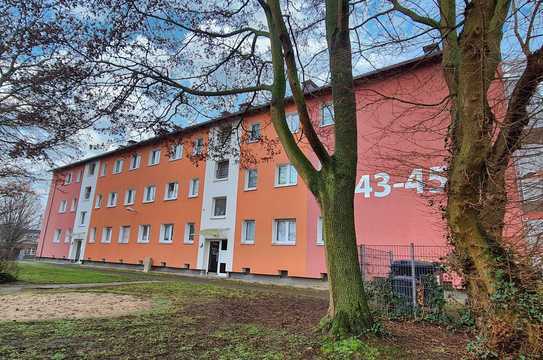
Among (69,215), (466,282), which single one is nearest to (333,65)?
(466,282)

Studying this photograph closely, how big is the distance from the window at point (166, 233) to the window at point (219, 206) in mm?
4558

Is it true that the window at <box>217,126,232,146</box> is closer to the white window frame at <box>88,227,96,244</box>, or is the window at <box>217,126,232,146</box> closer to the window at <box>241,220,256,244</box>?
Result: the window at <box>241,220,256,244</box>

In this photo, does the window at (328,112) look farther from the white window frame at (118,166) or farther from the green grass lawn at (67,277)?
the white window frame at (118,166)

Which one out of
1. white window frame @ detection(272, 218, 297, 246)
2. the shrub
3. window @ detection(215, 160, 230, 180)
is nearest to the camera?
the shrub

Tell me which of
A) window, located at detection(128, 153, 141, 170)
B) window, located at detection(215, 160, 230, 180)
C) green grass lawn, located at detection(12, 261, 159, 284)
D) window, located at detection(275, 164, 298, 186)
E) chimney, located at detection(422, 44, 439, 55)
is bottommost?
green grass lawn, located at detection(12, 261, 159, 284)

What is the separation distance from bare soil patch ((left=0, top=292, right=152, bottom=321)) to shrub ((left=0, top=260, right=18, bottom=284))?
14.2 ft

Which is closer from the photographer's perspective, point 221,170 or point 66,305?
point 66,305

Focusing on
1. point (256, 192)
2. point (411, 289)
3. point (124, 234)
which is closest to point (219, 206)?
point (256, 192)

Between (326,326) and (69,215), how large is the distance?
39.8 meters

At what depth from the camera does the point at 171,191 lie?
88.4 feet

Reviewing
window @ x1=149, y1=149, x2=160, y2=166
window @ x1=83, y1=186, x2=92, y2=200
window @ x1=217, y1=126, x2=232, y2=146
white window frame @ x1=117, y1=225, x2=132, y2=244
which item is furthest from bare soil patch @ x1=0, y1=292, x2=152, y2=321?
window @ x1=83, y1=186, x2=92, y2=200

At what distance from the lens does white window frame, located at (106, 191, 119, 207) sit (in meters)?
32.3

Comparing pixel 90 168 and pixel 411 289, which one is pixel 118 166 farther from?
pixel 411 289

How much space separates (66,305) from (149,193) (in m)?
21.2
